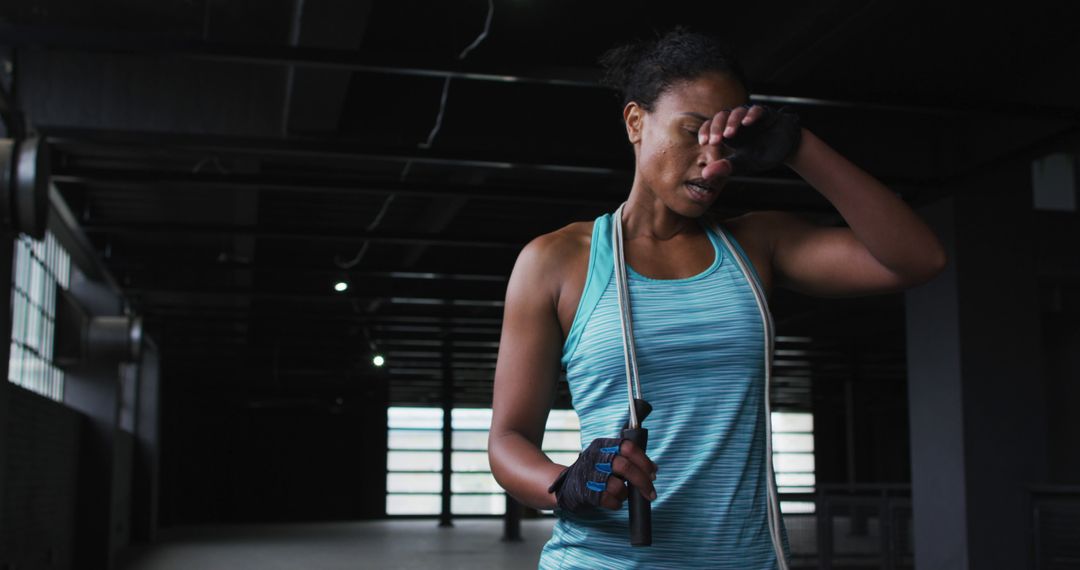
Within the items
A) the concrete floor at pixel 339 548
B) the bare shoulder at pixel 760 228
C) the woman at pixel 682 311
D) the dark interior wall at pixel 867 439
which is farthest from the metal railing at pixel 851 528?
the dark interior wall at pixel 867 439

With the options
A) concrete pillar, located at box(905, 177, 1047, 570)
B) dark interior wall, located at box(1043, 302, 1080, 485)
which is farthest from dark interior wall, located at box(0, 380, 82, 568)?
dark interior wall, located at box(1043, 302, 1080, 485)

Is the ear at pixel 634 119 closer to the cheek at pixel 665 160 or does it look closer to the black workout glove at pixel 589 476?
the cheek at pixel 665 160

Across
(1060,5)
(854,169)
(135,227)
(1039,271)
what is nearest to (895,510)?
(1039,271)

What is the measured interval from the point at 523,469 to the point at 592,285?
0.21 meters

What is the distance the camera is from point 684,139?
127cm

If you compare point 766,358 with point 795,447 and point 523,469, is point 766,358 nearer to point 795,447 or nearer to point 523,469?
point 523,469

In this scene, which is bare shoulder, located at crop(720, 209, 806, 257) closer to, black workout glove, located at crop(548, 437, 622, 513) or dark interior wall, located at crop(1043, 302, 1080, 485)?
black workout glove, located at crop(548, 437, 622, 513)

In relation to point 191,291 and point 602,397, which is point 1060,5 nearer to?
point 602,397

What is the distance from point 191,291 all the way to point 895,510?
21.7 ft

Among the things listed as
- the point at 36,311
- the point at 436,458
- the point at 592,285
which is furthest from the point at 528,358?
the point at 436,458

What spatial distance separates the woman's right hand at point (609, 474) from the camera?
104 centimetres

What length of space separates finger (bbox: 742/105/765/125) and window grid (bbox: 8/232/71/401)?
7.84 meters

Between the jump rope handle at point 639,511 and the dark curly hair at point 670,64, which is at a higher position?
the dark curly hair at point 670,64

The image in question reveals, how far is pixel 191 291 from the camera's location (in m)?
11.2
